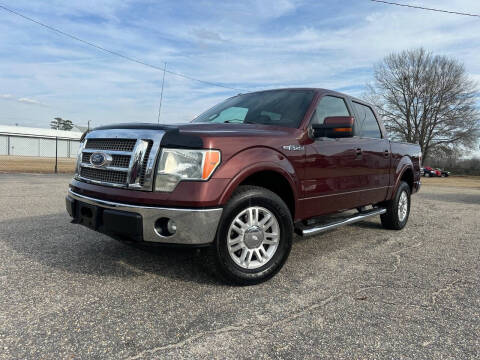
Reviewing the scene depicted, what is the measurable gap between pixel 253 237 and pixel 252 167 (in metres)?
0.58

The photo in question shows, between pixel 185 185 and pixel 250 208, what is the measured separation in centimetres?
60

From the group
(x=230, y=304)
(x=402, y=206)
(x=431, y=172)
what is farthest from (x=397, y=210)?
(x=431, y=172)

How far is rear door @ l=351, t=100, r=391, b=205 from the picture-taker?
14.2 ft

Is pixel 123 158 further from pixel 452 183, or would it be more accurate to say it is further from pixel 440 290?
pixel 452 183

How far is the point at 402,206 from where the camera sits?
547 cm

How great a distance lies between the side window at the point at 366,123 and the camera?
4434 mm

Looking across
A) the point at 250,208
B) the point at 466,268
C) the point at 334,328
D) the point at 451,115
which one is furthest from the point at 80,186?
the point at 451,115

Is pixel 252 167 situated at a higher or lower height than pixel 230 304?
higher

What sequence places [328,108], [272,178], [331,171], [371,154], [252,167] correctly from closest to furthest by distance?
[252,167]
[272,178]
[331,171]
[328,108]
[371,154]

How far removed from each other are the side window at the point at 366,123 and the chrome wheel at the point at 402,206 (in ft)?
3.82

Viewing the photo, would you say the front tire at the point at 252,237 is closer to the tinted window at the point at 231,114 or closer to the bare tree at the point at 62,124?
the tinted window at the point at 231,114

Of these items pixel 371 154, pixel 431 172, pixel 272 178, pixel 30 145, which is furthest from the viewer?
pixel 30 145

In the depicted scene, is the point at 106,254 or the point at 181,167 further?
the point at 106,254

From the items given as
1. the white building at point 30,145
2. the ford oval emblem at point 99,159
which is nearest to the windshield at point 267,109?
the ford oval emblem at point 99,159
